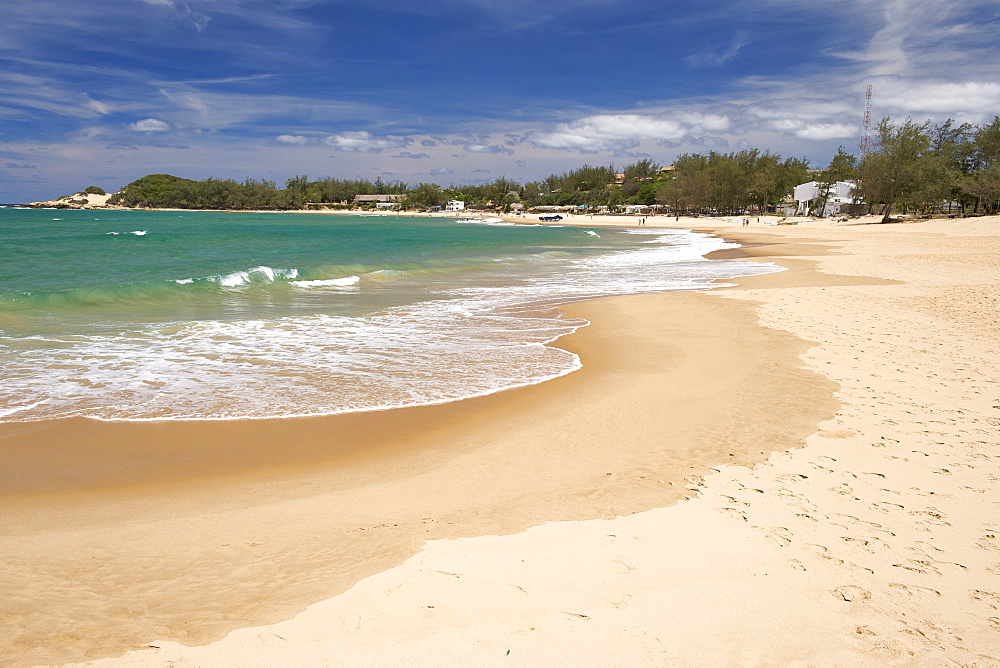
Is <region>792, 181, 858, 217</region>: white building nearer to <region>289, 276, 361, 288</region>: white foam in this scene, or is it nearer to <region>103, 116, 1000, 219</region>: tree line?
<region>103, 116, 1000, 219</region>: tree line

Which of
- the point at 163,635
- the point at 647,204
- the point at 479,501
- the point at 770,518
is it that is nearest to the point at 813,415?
the point at 770,518

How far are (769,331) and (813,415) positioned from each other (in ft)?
16.3

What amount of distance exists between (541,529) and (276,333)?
28.8 feet

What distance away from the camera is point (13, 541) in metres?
4.16

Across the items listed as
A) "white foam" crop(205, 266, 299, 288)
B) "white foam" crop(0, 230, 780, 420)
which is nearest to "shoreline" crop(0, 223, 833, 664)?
"white foam" crop(0, 230, 780, 420)

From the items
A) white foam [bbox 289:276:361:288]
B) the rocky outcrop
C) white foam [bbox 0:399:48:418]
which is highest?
the rocky outcrop

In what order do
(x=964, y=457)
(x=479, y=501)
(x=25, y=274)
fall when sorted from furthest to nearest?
(x=25, y=274) → (x=964, y=457) → (x=479, y=501)

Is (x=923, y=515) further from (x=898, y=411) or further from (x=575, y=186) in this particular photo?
(x=575, y=186)

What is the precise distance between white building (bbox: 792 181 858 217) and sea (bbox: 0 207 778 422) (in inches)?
2603

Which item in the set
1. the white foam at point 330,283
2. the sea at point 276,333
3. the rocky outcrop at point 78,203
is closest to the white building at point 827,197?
the sea at point 276,333

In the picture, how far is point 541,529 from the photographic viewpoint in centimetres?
417

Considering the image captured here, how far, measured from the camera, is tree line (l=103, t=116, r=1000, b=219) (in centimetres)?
5919

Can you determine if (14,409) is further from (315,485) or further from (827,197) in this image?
(827,197)

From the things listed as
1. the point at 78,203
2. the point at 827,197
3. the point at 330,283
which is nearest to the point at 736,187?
the point at 827,197
